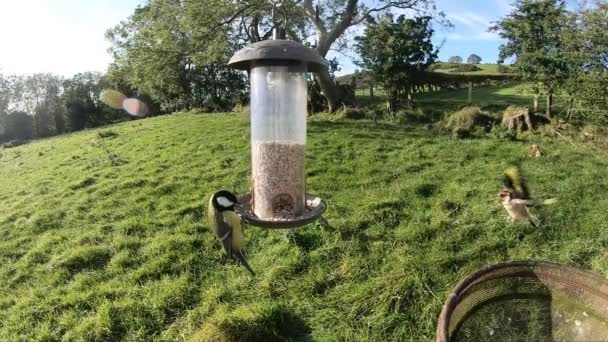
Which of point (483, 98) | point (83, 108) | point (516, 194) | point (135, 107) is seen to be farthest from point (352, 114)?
point (83, 108)

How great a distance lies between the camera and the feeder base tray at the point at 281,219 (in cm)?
281

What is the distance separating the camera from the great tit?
3.01 m

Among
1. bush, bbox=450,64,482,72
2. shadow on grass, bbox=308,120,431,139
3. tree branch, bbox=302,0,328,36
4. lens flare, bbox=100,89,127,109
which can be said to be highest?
tree branch, bbox=302,0,328,36

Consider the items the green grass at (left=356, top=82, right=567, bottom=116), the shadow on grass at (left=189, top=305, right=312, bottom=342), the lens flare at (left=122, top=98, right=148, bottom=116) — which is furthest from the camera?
Result: the lens flare at (left=122, top=98, right=148, bottom=116)

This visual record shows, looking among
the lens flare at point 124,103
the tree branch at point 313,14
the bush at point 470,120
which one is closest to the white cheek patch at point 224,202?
the bush at point 470,120

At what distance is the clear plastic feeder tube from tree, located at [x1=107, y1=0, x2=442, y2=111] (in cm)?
1104

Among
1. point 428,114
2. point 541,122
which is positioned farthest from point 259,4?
point 541,122

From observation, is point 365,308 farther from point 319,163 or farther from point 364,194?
point 319,163

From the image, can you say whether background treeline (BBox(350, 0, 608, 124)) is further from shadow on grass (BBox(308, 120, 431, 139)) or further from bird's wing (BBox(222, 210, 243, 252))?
bird's wing (BBox(222, 210, 243, 252))

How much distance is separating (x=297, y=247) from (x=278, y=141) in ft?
10.8

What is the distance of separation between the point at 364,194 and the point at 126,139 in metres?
10.9

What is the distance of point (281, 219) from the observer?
2910 millimetres

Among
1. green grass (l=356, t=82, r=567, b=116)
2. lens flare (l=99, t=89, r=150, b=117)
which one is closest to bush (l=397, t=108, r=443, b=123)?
green grass (l=356, t=82, r=567, b=116)

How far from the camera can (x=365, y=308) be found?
16.4ft
